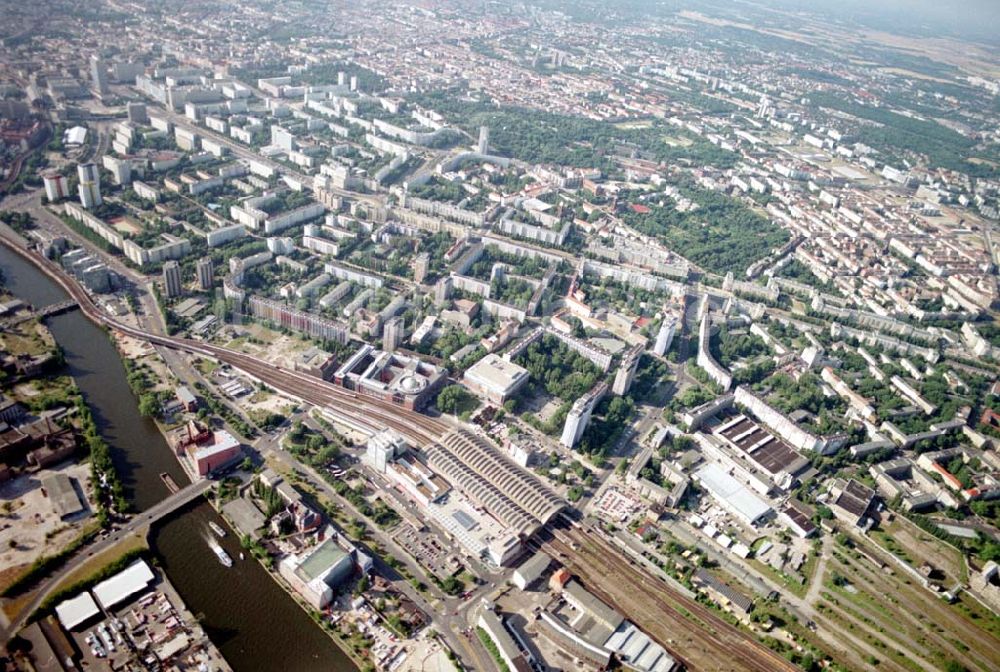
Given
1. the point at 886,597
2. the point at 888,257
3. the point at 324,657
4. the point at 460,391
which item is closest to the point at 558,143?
the point at 888,257

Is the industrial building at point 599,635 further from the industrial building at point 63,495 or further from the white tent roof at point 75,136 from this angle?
the white tent roof at point 75,136

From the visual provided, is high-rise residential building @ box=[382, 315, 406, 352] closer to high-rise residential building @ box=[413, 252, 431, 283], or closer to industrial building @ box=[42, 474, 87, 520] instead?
high-rise residential building @ box=[413, 252, 431, 283]

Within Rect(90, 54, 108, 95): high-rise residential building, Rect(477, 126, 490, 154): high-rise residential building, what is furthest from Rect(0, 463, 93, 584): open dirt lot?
Rect(90, 54, 108, 95): high-rise residential building

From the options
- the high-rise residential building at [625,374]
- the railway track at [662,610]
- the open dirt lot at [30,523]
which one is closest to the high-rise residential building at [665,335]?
the high-rise residential building at [625,374]

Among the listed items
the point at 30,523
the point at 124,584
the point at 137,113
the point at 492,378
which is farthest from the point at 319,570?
the point at 137,113

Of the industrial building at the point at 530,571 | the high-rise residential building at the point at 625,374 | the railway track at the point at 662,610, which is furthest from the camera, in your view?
the high-rise residential building at the point at 625,374

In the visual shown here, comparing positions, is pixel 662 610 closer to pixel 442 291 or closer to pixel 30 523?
pixel 442 291

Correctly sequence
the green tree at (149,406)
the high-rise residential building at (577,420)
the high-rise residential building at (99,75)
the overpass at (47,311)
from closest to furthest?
the green tree at (149,406) → the high-rise residential building at (577,420) → the overpass at (47,311) → the high-rise residential building at (99,75)
